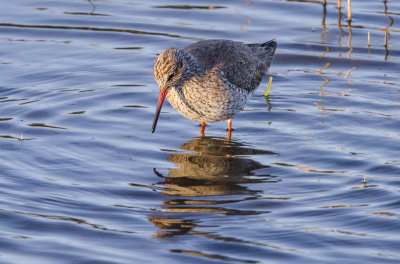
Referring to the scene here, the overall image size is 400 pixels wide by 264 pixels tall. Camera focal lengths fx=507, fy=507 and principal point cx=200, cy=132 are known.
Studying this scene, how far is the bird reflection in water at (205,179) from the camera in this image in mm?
5605

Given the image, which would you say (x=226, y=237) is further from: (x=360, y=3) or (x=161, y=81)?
(x=360, y=3)

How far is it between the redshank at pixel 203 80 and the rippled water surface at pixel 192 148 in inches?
23.4

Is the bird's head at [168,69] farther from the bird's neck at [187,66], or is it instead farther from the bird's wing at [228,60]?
the bird's wing at [228,60]

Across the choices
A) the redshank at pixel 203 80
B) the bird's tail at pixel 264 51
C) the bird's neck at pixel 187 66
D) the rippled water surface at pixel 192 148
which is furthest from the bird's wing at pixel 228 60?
the rippled water surface at pixel 192 148

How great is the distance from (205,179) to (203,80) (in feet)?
5.33

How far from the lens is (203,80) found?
7.45 m

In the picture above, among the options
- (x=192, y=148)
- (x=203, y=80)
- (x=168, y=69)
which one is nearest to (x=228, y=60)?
(x=203, y=80)

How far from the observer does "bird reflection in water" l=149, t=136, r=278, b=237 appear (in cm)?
561

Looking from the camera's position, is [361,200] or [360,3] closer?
[361,200]

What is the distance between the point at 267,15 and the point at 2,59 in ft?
21.8

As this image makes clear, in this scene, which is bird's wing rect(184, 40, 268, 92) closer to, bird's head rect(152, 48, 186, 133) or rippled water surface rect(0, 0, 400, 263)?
bird's head rect(152, 48, 186, 133)

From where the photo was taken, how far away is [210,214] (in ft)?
18.4

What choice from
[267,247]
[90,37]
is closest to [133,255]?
[267,247]

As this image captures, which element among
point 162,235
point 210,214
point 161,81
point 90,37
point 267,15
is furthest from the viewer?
point 267,15
